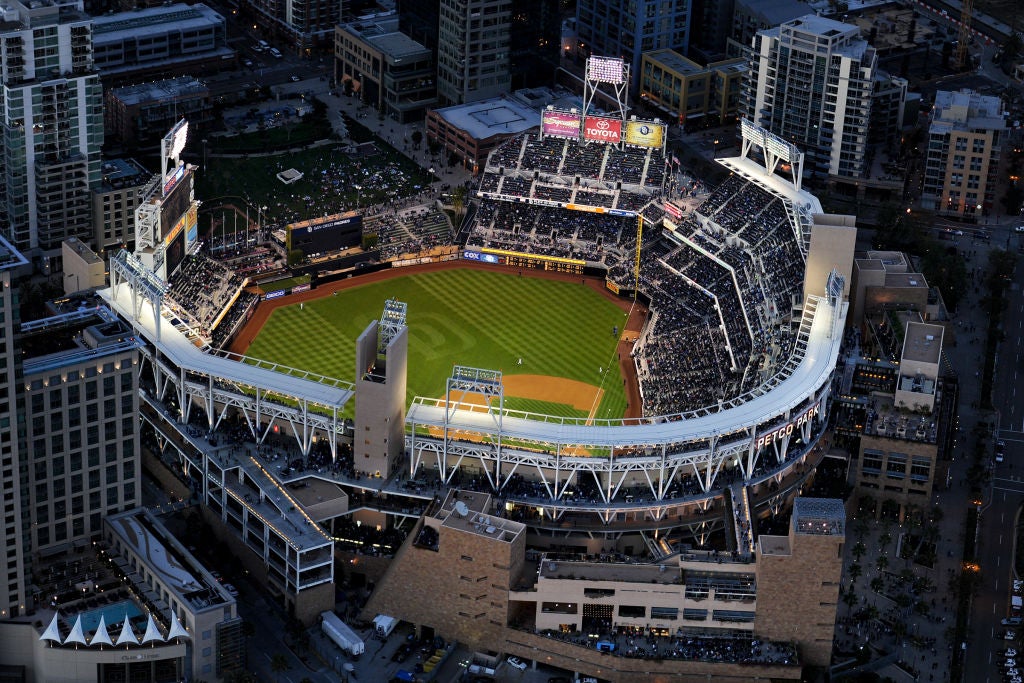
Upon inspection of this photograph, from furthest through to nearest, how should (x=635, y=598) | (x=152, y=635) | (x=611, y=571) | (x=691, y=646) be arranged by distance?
(x=611, y=571)
(x=635, y=598)
(x=691, y=646)
(x=152, y=635)

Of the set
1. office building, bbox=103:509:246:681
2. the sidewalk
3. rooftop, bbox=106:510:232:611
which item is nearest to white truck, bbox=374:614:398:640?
office building, bbox=103:509:246:681

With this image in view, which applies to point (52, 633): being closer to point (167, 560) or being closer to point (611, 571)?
point (167, 560)

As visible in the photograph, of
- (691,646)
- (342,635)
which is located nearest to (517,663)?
(691,646)

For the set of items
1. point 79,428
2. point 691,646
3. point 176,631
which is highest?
point 79,428

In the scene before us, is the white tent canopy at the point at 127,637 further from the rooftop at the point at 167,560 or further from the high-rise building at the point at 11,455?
the high-rise building at the point at 11,455

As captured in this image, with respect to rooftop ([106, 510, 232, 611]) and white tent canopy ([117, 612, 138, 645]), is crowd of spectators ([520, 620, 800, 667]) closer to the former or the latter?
rooftop ([106, 510, 232, 611])

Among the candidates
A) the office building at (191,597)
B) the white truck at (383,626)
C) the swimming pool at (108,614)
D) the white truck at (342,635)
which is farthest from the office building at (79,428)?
the white truck at (383,626)
